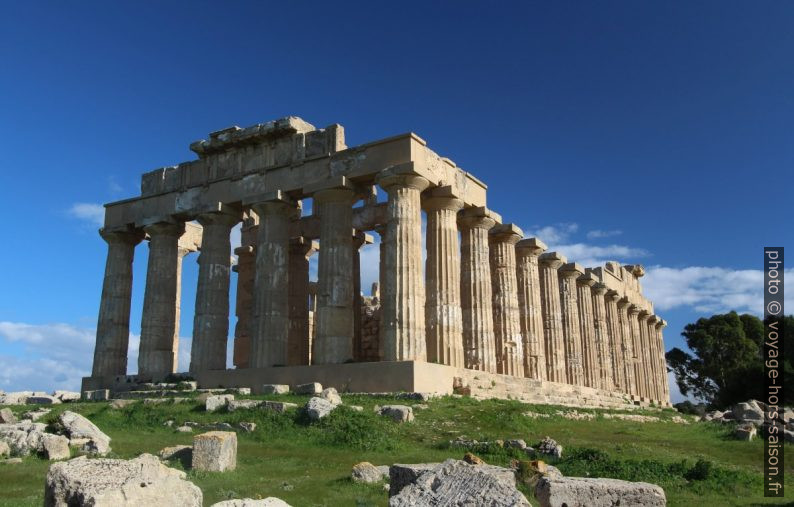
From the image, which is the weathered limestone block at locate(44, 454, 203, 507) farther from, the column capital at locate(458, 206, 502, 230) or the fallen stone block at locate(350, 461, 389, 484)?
the column capital at locate(458, 206, 502, 230)

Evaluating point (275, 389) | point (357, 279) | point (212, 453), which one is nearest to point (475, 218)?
point (357, 279)

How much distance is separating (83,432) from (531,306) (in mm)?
21458

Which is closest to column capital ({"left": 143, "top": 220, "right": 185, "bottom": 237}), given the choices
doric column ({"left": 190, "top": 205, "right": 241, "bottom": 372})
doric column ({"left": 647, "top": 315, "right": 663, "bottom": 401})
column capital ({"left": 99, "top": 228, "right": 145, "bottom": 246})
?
column capital ({"left": 99, "top": 228, "right": 145, "bottom": 246})

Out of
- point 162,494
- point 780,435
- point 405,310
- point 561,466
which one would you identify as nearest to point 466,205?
point 405,310

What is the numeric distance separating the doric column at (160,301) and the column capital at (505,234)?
13055mm

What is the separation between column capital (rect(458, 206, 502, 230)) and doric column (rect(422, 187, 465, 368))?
1749 millimetres

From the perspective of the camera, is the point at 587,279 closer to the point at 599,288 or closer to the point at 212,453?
the point at 599,288

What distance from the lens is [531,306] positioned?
32.0 meters

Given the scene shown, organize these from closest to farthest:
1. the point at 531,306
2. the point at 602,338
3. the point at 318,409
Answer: the point at 318,409 < the point at 531,306 < the point at 602,338

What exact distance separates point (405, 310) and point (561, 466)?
472 inches

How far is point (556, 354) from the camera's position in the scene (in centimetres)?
3381

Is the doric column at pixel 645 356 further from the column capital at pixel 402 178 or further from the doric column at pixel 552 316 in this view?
the column capital at pixel 402 178

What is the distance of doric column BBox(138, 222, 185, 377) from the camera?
97.4 ft

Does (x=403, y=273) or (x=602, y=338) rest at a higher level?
(x=403, y=273)
